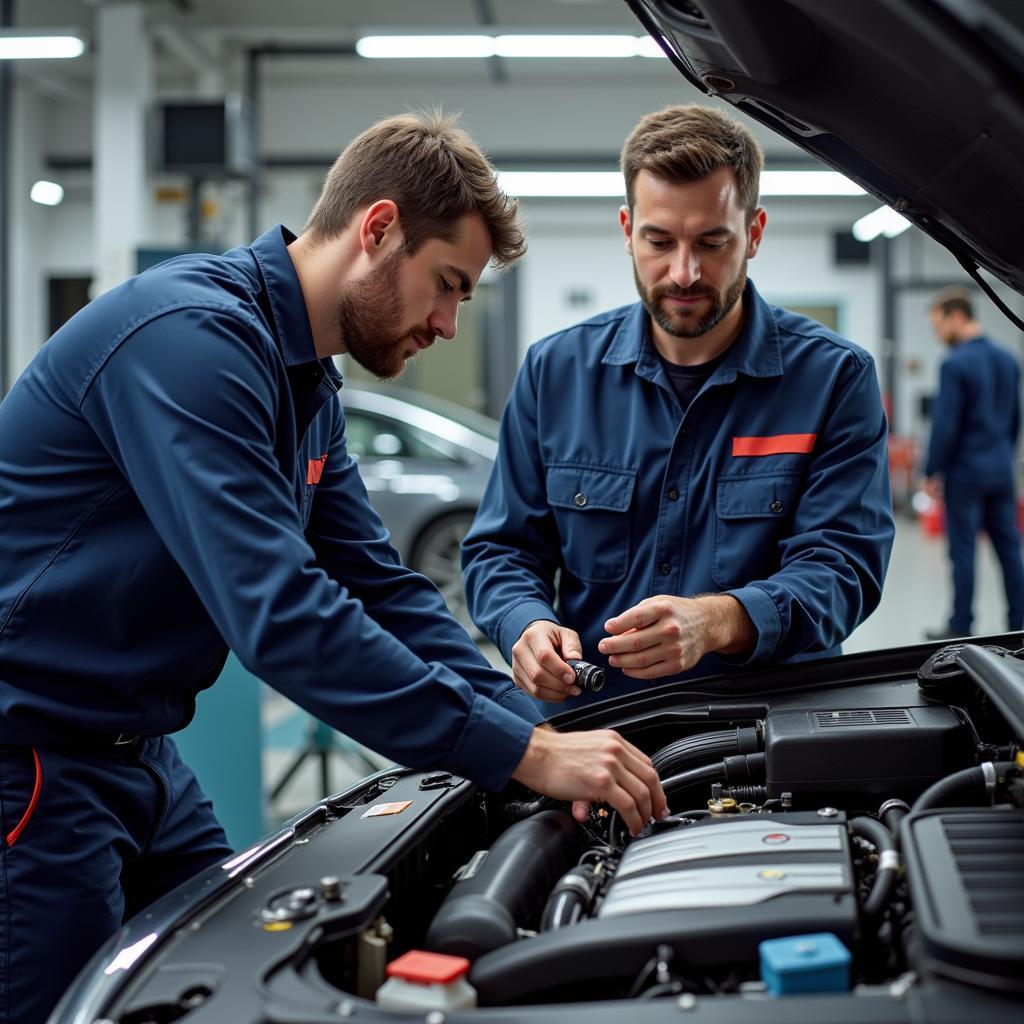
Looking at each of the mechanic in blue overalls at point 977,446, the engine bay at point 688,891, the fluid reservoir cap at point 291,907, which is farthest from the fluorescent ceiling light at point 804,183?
the fluid reservoir cap at point 291,907

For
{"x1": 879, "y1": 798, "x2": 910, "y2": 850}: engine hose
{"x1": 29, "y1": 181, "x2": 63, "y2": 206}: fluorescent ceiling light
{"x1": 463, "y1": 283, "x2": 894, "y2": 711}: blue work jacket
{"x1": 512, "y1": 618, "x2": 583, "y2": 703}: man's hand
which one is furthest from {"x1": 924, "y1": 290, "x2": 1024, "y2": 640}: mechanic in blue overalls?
{"x1": 29, "y1": 181, "x2": 63, "y2": 206}: fluorescent ceiling light

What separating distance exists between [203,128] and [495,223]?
639 centimetres

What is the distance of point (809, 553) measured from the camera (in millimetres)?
1749

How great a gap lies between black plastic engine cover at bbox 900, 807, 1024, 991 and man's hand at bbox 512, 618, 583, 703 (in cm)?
55

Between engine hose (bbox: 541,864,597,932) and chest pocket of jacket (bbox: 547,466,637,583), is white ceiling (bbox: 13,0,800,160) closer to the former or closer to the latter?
chest pocket of jacket (bbox: 547,466,637,583)

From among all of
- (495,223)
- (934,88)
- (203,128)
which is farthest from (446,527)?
(934,88)

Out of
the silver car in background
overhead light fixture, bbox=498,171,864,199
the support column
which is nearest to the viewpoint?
the silver car in background

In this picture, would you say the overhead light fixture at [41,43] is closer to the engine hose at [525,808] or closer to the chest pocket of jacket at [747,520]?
the chest pocket of jacket at [747,520]

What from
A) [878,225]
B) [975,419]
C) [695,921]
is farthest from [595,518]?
[878,225]

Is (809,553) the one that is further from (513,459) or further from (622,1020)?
(622,1020)

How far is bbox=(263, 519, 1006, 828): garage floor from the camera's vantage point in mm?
3941

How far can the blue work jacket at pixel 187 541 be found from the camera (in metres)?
1.17

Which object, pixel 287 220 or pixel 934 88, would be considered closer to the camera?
pixel 934 88

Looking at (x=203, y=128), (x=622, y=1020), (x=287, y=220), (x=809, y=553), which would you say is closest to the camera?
(x=622, y=1020)
